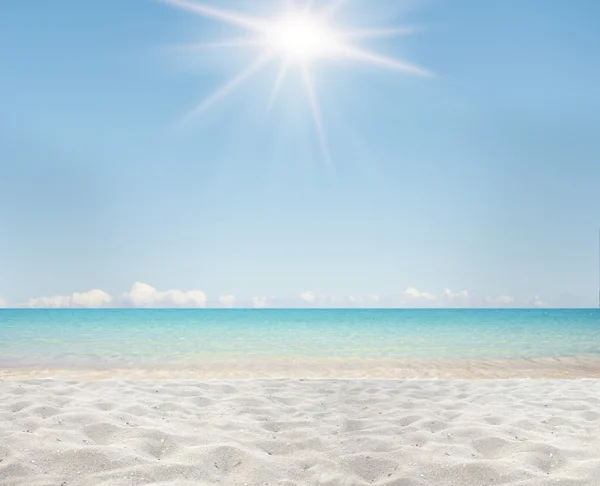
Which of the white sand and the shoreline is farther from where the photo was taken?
the shoreline

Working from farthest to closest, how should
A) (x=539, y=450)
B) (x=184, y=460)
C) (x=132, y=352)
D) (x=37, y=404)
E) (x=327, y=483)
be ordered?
(x=132, y=352) → (x=37, y=404) → (x=539, y=450) → (x=184, y=460) → (x=327, y=483)

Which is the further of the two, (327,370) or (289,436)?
(327,370)

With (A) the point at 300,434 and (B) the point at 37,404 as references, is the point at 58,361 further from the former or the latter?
(A) the point at 300,434

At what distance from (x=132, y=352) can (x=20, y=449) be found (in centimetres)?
1299

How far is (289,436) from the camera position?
4539 mm

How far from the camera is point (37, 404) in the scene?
535cm

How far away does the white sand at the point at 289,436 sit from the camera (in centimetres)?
360

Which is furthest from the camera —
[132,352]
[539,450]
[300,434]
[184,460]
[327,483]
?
[132,352]

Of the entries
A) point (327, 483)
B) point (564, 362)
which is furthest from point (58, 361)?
point (564, 362)

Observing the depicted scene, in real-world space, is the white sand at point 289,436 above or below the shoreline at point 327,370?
above

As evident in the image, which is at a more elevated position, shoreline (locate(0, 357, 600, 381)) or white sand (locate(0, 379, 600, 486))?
white sand (locate(0, 379, 600, 486))

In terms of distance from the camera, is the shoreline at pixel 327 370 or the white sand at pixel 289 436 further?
the shoreline at pixel 327 370

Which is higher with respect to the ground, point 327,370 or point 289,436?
point 289,436

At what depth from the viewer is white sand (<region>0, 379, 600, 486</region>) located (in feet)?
11.8
